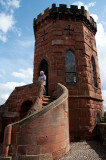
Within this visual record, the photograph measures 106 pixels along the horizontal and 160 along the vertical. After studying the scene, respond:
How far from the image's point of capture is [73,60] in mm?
9148

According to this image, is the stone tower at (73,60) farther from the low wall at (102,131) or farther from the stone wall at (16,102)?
the stone wall at (16,102)

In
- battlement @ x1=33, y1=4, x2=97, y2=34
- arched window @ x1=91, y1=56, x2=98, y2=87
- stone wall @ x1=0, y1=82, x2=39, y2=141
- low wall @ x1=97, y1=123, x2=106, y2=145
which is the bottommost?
low wall @ x1=97, y1=123, x2=106, y2=145

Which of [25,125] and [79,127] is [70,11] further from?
[25,125]

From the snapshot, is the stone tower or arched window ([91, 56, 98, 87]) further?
arched window ([91, 56, 98, 87])

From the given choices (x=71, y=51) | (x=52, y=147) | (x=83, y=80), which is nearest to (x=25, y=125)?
(x=52, y=147)

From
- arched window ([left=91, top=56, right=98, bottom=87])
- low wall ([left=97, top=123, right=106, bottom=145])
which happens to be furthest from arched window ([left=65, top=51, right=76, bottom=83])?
low wall ([left=97, top=123, right=106, bottom=145])

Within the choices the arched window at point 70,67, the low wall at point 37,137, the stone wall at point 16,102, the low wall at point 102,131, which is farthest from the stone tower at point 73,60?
the low wall at point 37,137

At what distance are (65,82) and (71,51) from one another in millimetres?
2357

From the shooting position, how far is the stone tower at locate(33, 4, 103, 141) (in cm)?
780

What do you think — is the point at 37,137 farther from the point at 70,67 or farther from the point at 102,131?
the point at 70,67

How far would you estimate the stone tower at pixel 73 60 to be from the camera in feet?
25.6

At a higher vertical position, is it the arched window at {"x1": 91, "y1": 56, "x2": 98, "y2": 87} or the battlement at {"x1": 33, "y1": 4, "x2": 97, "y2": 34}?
the battlement at {"x1": 33, "y1": 4, "x2": 97, "y2": 34}

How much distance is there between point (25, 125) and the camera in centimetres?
428

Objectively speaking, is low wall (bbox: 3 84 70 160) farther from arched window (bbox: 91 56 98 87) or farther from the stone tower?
arched window (bbox: 91 56 98 87)
